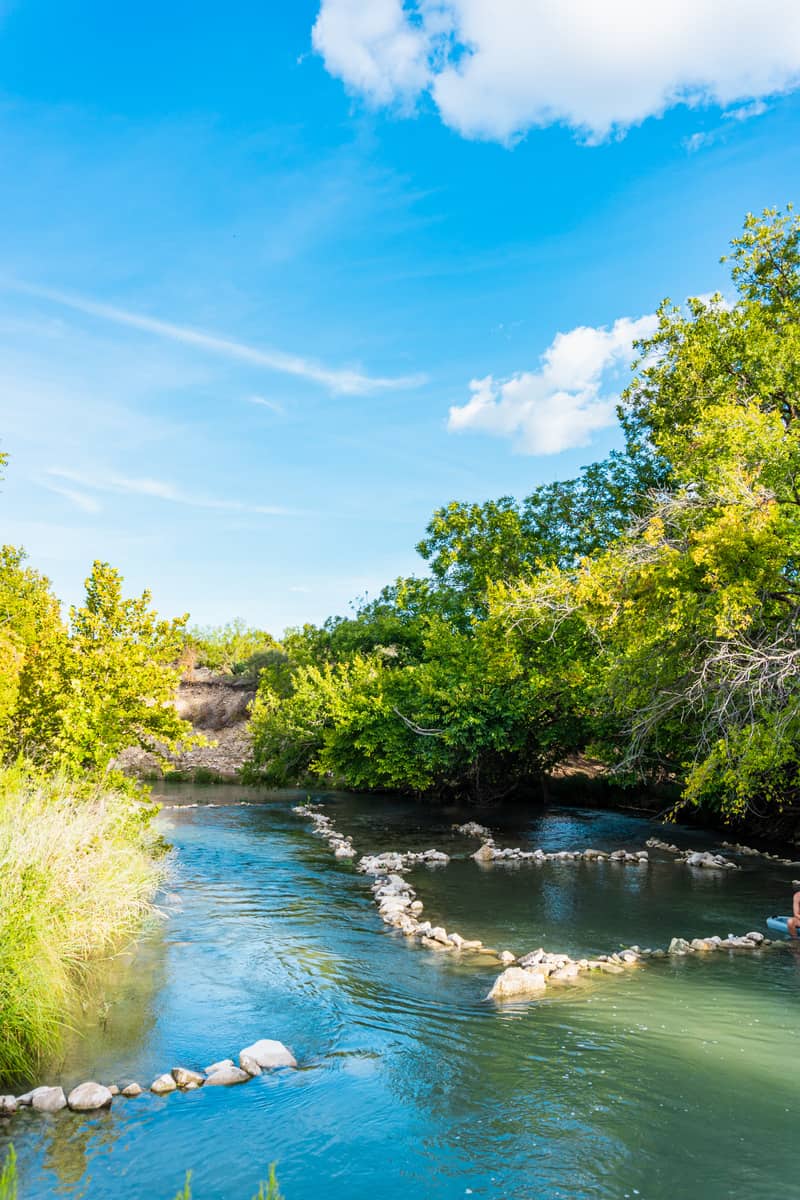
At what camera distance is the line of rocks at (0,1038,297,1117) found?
6.56 meters

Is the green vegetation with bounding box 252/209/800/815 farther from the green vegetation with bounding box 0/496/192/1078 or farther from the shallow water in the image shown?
the green vegetation with bounding box 0/496/192/1078

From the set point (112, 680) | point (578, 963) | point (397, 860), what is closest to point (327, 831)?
point (397, 860)

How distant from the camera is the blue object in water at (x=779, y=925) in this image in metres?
12.0

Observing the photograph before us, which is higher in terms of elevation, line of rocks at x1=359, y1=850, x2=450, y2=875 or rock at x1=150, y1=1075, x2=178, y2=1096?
rock at x1=150, y1=1075, x2=178, y2=1096

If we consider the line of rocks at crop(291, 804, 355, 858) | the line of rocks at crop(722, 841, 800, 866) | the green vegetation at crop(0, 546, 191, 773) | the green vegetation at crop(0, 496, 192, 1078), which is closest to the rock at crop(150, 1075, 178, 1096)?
the green vegetation at crop(0, 496, 192, 1078)

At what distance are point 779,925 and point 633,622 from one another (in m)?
5.49

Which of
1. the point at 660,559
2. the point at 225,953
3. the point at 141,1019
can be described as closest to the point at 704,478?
the point at 660,559

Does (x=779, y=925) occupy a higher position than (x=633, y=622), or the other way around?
(x=633, y=622)

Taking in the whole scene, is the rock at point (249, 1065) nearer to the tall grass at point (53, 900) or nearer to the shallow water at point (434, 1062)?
the shallow water at point (434, 1062)

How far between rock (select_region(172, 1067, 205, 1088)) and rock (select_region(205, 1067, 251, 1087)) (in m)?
0.07

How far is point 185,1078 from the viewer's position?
23.1ft

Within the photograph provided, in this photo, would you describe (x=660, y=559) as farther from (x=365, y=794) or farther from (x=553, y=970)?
(x=365, y=794)

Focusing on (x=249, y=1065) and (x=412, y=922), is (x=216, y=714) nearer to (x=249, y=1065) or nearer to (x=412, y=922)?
(x=412, y=922)

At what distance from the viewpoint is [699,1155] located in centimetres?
595
